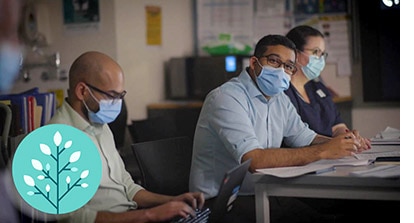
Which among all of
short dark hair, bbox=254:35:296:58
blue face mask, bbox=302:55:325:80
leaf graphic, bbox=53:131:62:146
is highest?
short dark hair, bbox=254:35:296:58

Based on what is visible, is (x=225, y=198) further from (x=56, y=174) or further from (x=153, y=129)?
(x=56, y=174)

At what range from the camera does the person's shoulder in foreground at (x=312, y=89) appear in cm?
243

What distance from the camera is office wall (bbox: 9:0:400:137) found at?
2.37 metres

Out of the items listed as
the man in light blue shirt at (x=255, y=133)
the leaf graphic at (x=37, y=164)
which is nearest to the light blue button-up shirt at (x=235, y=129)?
the man in light blue shirt at (x=255, y=133)

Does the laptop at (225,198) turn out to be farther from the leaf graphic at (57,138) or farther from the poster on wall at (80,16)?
the poster on wall at (80,16)

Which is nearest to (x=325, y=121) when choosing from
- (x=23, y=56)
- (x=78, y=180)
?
(x=78, y=180)

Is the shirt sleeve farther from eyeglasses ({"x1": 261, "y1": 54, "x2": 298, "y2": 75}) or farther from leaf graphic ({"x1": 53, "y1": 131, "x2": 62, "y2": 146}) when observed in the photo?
leaf graphic ({"x1": 53, "y1": 131, "x2": 62, "y2": 146})

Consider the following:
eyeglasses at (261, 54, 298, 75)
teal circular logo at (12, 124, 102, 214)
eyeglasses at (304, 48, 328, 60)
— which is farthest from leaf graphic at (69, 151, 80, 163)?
eyeglasses at (304, 48, 328, 60)

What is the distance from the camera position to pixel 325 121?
2494 mm

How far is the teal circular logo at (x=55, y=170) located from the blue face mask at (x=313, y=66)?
0.66 meters

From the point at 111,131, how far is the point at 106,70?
174mm

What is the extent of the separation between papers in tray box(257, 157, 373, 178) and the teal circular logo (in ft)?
1.61

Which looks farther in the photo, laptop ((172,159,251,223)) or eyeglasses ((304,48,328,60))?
eyeglasses ((304,48,328,60))

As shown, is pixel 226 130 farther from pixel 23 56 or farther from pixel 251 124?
pixel 23 56
